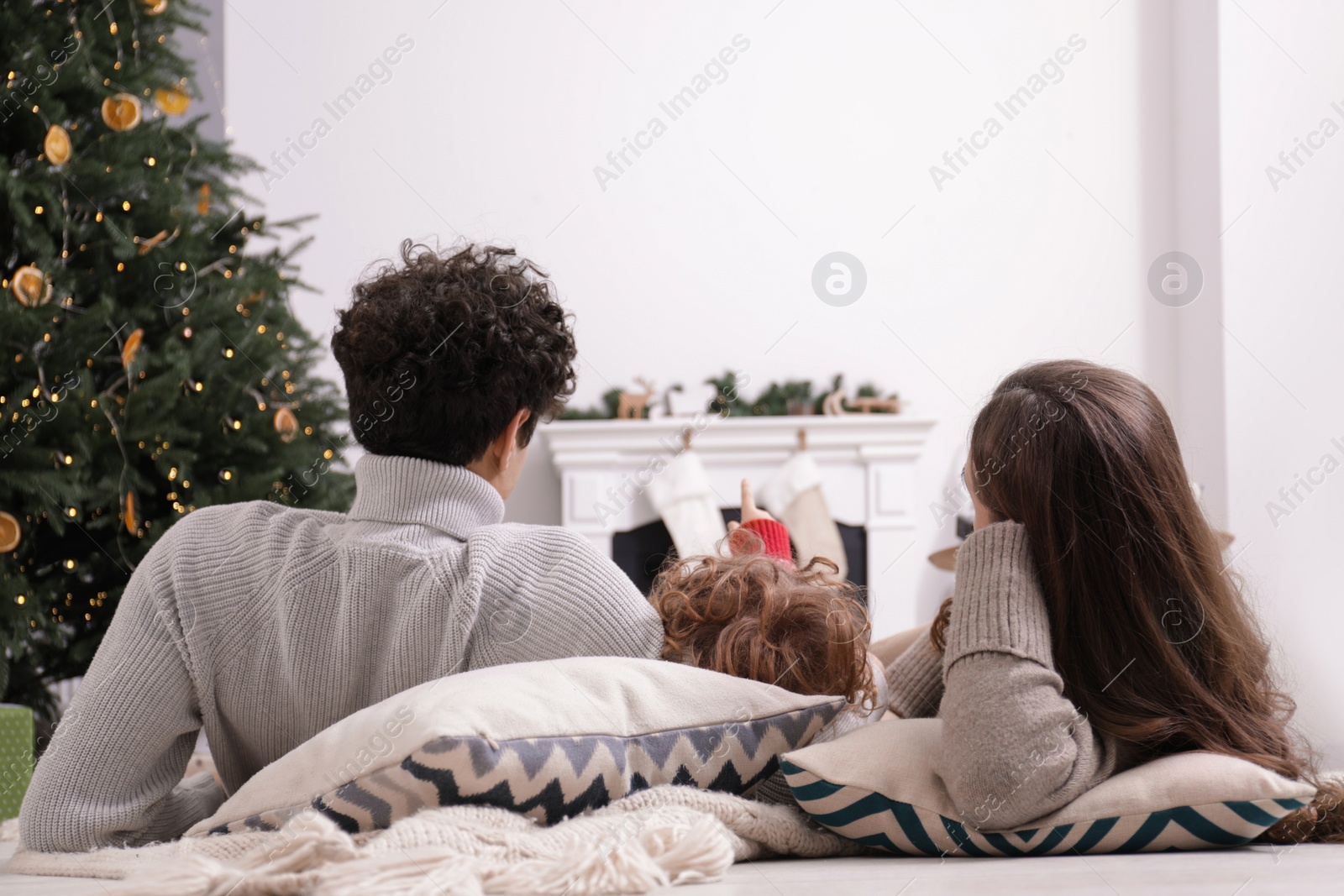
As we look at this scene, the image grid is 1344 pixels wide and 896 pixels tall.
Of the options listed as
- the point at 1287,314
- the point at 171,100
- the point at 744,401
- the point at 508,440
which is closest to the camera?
the point at 508,440

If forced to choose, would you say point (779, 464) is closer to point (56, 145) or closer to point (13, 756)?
point (56, 145)

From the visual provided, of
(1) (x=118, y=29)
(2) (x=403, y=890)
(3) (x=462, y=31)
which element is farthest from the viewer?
(3) (x=462, y=31)

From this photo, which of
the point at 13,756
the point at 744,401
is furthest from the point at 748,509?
the point at 744,401

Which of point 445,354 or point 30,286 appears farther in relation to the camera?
point 30,286

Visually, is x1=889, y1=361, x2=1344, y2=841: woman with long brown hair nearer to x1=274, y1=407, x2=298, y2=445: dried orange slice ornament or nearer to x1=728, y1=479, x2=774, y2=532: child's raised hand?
x1=728, y1=479, x2=774, y2=532: child's raised hand

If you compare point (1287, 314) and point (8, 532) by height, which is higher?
point (1287, 314)

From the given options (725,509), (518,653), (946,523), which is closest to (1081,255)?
(946,523)

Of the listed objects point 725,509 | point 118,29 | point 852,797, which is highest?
point 118,29

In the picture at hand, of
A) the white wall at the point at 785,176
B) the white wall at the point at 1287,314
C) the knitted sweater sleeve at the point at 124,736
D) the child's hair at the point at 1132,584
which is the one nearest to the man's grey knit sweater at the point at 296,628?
the knitted sweater sleeve at the point at 124,736

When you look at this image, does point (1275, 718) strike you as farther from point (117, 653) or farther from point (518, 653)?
point (117, 653)

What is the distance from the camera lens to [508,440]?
1.06m

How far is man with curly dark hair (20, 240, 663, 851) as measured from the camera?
3.01 feet

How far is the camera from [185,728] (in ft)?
3.12

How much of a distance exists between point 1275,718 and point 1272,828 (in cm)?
10
